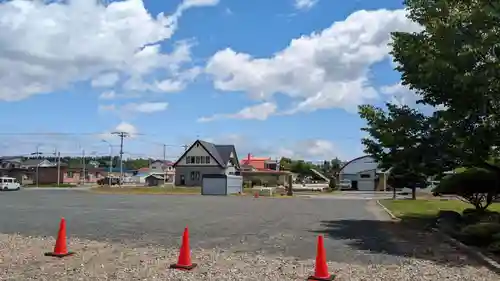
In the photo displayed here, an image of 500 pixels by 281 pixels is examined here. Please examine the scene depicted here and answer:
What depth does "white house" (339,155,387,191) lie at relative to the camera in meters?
92.2

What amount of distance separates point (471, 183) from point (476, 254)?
10.1m

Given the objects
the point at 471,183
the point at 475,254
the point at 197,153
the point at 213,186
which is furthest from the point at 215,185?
the point at 475,254

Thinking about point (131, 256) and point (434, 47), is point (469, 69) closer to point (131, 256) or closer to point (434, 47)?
point (434, 47)

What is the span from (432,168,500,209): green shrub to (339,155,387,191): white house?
67.7 metres

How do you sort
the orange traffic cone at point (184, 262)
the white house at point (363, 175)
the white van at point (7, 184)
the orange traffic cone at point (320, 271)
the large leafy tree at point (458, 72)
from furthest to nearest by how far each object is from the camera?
the white house at point (363, 175), the white van at point (7, 184), the large leafy tree at point (458, 72), the orange traffic cone at point (184, 262), the orange traffic cone at point (320, 271)

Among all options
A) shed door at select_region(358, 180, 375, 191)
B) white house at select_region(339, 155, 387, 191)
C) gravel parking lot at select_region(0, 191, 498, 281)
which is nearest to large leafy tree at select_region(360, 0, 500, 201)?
gravel parking lot at select_region(0, 191, 498, 281)

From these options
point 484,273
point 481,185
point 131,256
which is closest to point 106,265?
point 131,256

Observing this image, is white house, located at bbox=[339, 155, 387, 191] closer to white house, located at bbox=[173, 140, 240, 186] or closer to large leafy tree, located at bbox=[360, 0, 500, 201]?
white house, located at bbox=[173, 140, 240, 186]

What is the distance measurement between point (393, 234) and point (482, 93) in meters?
5.77

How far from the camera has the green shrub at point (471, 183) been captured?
21.2 m

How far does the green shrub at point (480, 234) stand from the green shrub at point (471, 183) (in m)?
6.77

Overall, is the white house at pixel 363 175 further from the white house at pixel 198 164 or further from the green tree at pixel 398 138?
the green tree at pixel 398 138

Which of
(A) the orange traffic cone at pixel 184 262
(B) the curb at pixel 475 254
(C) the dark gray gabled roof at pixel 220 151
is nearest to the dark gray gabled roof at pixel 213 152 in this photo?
(C) the dark gray gabled roof at pixel 220 151

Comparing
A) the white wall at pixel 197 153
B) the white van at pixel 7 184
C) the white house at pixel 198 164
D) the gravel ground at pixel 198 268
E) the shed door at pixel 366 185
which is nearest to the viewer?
the gravel ground at pixel 198 268
